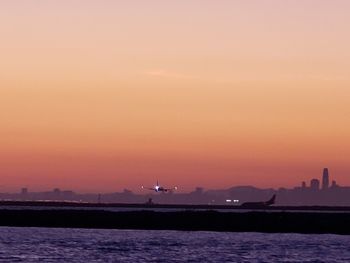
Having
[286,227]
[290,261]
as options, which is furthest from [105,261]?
[286,227]

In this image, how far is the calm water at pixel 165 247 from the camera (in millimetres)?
78188

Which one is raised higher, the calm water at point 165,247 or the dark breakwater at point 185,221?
the dark breakwater at point 185,221

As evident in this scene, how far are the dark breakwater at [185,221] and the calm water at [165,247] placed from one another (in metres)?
5.89

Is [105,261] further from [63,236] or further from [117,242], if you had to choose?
[63,236]

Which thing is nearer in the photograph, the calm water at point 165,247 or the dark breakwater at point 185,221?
the calm water at point 165,247

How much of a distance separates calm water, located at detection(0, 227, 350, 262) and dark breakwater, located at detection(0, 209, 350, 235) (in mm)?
5891

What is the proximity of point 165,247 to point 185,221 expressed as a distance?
35.0 metres

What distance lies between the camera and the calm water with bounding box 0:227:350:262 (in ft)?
257

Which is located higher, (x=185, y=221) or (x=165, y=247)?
(x=185, y=221)

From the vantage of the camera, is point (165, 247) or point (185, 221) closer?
point (165, 247)

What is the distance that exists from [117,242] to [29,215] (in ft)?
120

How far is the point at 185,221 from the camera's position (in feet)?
405

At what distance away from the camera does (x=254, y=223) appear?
121 metres

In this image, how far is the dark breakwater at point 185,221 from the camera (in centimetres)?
11794
